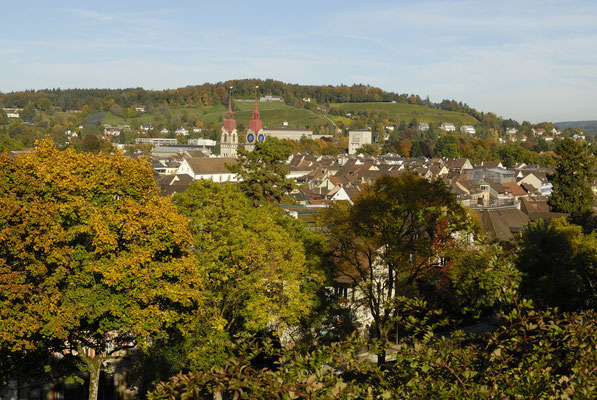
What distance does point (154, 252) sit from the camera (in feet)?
58.6

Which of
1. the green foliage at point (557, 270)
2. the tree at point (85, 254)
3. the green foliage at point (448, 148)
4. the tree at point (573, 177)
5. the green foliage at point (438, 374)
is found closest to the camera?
the green foliage at point (438, 374)

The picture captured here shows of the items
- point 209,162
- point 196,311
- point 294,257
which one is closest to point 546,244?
point 294,257

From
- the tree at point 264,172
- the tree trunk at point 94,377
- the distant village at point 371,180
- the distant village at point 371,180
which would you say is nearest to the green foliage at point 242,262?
the tree trunk at point 94,377

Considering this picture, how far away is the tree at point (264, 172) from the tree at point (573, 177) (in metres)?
29.6

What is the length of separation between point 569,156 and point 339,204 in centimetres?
3529

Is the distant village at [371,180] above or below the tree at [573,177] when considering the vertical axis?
below

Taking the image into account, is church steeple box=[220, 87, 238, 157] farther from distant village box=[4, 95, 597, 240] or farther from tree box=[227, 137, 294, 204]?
tree box=[227, 137, 294, 204]

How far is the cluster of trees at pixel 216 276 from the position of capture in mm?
7383

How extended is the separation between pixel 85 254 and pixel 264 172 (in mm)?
19069

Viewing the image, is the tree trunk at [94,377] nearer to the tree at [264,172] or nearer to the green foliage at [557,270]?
the green foliage at [557,270]

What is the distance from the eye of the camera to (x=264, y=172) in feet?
117

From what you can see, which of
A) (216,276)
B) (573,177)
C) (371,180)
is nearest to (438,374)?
(216,276)

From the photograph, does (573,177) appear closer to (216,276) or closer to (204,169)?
(216,276)

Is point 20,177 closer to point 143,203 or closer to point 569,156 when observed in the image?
point 143,203
